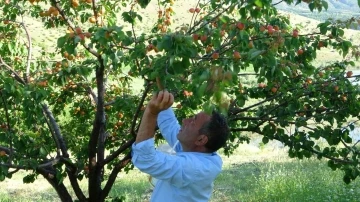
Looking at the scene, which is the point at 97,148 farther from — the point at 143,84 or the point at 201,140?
the point at 201,140

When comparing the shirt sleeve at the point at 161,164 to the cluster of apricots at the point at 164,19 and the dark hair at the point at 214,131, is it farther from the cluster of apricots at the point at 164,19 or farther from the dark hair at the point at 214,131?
the cluster of apricots at the point at 164,19

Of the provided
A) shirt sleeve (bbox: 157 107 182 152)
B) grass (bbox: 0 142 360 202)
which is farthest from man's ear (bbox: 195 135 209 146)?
grass (bbox: 0 142 360 202)

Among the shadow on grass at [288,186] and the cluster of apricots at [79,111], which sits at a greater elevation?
the cluster of apricots at [79,111]

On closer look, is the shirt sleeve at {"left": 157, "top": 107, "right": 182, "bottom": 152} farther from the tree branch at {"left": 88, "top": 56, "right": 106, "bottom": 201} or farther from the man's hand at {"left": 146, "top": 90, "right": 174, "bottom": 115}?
the tree branch at {"left": 88, "top": 56, "right": 106, "bottom": 201}

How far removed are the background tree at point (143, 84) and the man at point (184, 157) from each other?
254 mm

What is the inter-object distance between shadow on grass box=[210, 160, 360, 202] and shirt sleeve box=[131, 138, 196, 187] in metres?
4.21

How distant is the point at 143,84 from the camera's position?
14.1ft

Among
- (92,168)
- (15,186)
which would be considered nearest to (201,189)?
(92,168)

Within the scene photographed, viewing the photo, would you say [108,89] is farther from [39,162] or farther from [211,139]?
[211,139]

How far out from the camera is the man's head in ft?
8.41

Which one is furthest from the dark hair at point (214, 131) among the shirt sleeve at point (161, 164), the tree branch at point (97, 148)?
the tree branch at point (97, 148)

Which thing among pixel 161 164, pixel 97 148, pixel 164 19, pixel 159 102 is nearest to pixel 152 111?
pixel 159 102

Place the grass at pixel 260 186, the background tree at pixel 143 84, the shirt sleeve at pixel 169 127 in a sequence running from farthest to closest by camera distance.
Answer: the grass at pixel 260 186
the background tree at pixel 143 84
the shirt sleeve at pixel 169 127

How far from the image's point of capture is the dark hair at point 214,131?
8.43 feet
